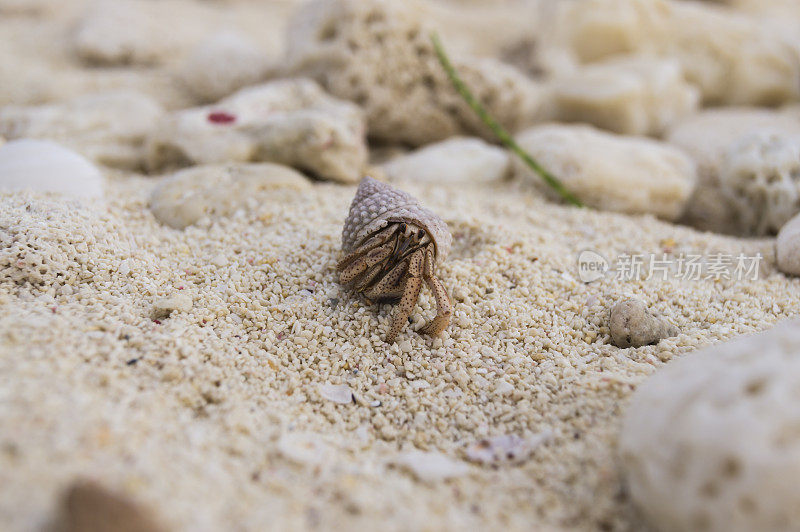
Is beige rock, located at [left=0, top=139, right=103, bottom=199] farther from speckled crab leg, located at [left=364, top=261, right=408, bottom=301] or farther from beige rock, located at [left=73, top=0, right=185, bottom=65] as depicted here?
beige rock, located at [left=73, top=0, right=185, bottom=65]

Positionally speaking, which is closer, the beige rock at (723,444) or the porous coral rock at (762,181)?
the beige rock at (723,444)

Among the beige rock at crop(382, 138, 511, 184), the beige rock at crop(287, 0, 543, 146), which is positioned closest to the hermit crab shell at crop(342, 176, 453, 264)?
the beige rock at crop(382, 138, 511, 184)

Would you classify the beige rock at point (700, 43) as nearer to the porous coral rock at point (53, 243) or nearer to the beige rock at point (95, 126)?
the beige rock at point (95, 126)

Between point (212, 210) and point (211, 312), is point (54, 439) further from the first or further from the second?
point (212, 210)

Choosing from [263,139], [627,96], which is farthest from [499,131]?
[263,139]

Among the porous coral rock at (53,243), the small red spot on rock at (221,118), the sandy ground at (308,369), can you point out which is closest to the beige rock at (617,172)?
the sandy ground at (308,369)

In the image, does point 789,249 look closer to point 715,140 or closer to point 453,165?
point 715,140
